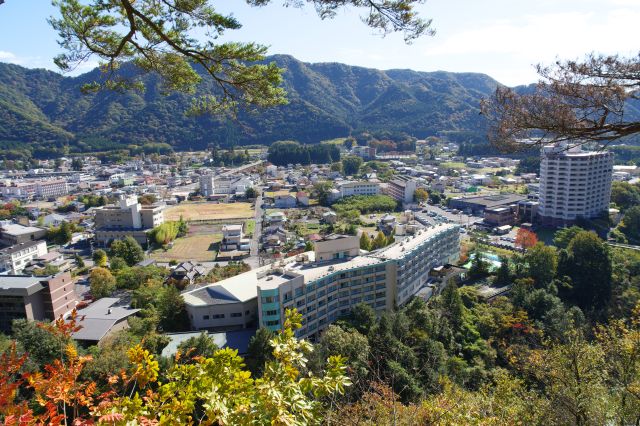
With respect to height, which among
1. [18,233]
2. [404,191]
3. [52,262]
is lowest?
[52,262]

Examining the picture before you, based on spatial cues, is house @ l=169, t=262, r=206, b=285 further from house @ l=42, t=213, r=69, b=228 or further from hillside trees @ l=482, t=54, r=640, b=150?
house @ l=42, t=213, r=69, b=228

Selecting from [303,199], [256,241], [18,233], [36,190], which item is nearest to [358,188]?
[303,199]

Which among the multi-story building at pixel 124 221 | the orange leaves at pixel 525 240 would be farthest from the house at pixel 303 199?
the orange leaves at pixel 525 240

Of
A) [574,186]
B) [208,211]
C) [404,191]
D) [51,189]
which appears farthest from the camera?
[51,189]

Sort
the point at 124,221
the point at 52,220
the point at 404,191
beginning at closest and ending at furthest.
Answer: the point at 124,221 < the point at 52,220 < the point at 404,191

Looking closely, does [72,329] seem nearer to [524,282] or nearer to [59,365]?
[59,365]

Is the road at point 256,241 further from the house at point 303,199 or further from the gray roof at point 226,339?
the gray roof at point 226,339

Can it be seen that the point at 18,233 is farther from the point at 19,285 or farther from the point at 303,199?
the point at 303,199
